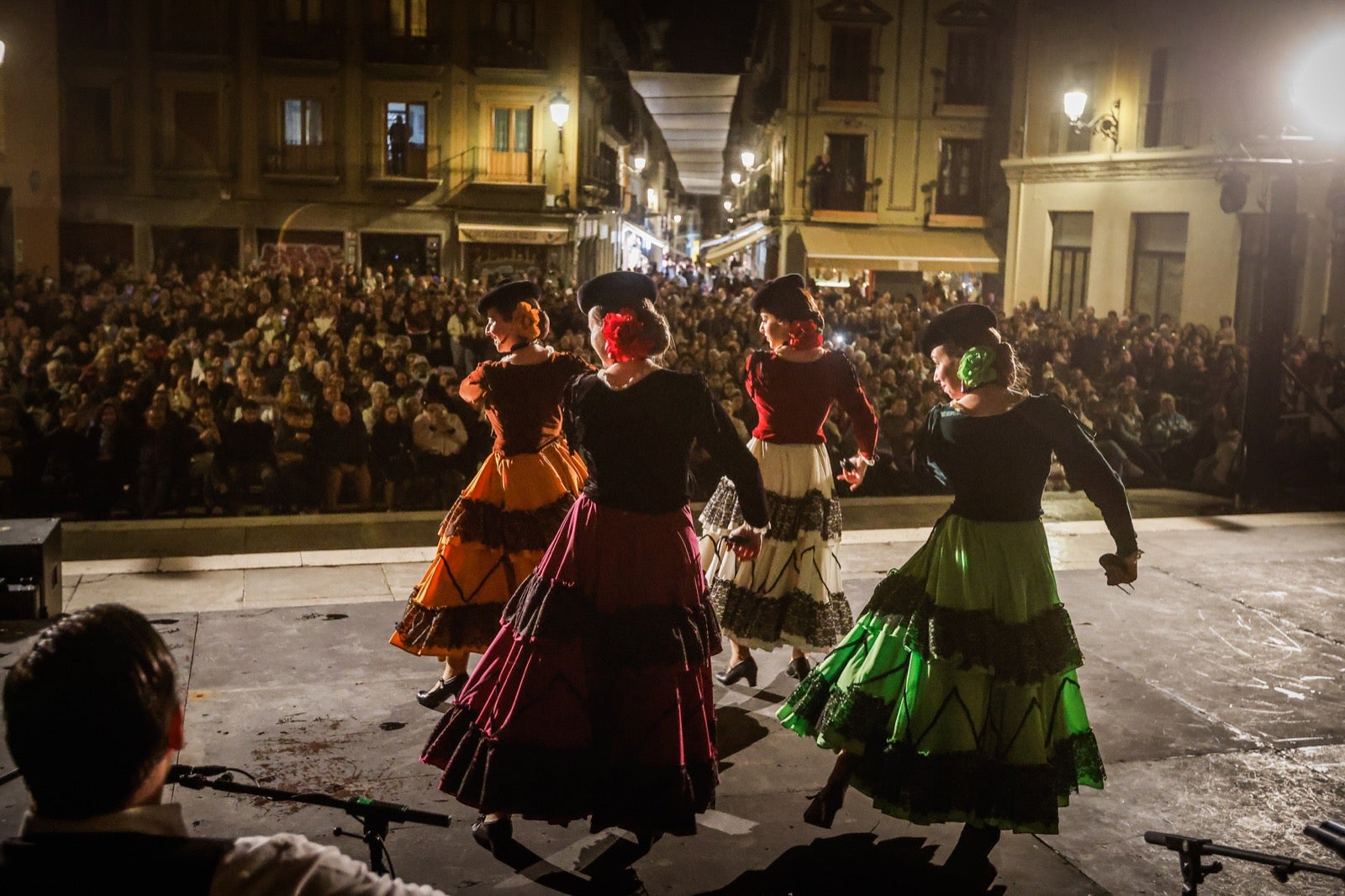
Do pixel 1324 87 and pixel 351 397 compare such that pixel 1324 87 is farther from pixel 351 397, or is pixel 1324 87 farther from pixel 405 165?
pixel 405 165

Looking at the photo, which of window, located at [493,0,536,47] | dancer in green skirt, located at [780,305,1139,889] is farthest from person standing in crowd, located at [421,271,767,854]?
window, located at [493,0,536,47]

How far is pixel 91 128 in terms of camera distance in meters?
33.5

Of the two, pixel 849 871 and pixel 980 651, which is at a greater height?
pixel 980 651

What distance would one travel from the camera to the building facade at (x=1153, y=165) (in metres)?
23.6

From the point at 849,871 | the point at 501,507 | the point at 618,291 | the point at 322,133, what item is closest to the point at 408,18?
the point at 322,133

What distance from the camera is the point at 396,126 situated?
35.3m

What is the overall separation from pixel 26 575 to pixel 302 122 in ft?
99.7

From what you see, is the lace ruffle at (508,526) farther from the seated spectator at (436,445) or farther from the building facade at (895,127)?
the building facade at (895,127)

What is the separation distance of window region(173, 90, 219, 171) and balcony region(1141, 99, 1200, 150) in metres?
23.1

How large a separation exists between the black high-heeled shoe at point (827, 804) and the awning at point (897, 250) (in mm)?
32417

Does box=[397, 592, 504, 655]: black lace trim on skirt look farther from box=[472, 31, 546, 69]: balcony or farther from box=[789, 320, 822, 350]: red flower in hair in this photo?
box=[472, 31, 546, 69]: balcony

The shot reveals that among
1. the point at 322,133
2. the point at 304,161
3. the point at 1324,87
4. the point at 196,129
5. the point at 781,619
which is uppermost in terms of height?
the point at 322,133

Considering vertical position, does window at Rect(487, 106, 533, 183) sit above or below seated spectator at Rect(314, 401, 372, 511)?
above

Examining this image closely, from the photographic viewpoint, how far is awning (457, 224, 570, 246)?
35.7 meters
